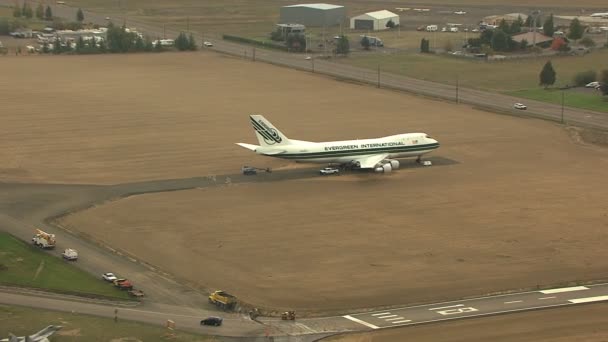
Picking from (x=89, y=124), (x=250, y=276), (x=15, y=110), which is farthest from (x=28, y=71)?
(x=250, y=276)

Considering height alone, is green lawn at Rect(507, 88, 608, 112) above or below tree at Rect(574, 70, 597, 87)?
below

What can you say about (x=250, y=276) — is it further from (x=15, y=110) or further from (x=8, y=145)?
(x=15, y=110)

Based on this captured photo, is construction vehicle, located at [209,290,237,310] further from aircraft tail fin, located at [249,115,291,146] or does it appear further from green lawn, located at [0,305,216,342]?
aircraft tail fin, located at [249,115,291,146]

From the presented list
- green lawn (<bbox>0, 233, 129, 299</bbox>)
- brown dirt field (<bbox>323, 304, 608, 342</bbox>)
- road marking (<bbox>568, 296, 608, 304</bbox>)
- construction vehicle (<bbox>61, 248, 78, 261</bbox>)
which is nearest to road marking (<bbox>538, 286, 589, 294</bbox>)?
road marking (<bbox>568, 296, 608, 304</bbox>)

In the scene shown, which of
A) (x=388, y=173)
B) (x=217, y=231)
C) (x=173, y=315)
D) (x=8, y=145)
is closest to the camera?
(x=173, y=315)


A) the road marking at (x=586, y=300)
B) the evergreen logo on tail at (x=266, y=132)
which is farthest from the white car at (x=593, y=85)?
the road marking at (x=586, y=300)

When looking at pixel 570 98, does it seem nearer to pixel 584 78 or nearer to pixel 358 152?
pixel 584 78
